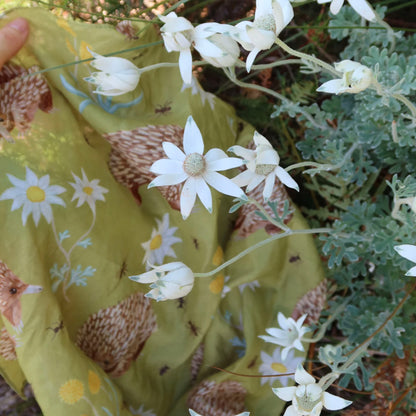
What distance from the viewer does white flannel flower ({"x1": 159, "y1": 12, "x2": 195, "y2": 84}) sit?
417 millimetres

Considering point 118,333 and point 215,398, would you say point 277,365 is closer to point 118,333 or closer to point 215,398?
point 215,398

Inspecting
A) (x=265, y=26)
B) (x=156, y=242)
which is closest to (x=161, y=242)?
(x=156, y=242)

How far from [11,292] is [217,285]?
0.35 meters

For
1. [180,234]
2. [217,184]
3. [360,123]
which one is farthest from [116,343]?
[360,123]

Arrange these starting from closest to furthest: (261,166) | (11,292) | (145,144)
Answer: (261,166) → (11,292) → (145,144)

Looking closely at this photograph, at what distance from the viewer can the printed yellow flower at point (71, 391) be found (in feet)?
2.20

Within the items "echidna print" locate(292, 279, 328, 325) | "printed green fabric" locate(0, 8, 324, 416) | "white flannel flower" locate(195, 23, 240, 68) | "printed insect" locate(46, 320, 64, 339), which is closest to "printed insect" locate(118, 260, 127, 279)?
"printed green fabric" locate(0, 8, 324, 416)

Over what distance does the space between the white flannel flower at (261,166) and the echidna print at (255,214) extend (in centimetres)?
31

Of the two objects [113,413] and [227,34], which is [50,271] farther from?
[227,34]

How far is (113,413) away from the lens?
2.31ft

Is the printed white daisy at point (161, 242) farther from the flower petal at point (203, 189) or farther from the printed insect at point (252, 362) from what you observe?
the flower petal at point (203, 189)

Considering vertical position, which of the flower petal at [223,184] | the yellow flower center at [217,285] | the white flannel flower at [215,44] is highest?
the white flannel flower at [215,44]

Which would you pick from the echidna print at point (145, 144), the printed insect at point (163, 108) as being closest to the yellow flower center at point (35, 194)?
the echidna print at point (145, 144)

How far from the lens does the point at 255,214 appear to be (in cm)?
83
